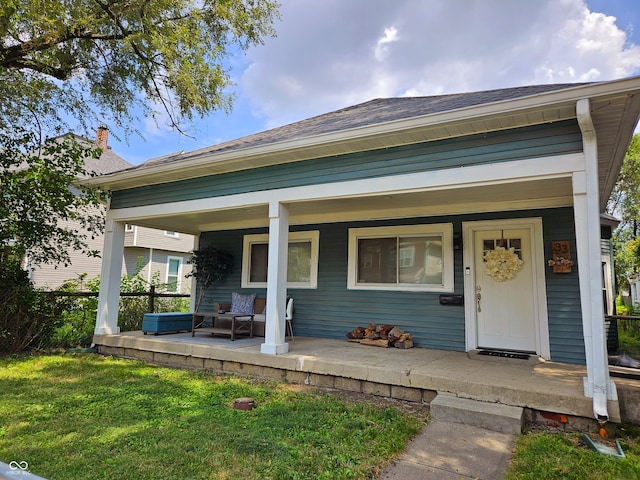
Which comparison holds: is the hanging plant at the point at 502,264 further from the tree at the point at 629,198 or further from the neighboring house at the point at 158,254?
the tree at the point at 629,198

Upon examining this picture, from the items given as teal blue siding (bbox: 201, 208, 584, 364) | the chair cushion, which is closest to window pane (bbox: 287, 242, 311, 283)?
teal blue siding (bbox: 201, 208, 584, 364)

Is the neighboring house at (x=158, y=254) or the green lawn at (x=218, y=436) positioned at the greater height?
the neighboring house at (x=158, y=254)

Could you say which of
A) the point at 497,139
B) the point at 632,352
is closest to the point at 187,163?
the point at 497,139

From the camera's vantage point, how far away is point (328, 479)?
2.37 meters

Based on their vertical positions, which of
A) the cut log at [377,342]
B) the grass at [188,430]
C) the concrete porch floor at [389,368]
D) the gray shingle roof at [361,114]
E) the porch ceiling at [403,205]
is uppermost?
the gray shingle roof at [361,114]

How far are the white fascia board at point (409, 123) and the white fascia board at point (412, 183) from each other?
1.62ft

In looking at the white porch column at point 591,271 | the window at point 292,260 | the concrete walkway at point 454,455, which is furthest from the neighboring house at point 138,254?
the white porch column at point 591,271

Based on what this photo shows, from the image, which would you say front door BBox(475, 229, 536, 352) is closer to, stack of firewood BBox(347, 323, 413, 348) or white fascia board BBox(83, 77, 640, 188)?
stack of firewood BBox(347, 323, 413, 348)

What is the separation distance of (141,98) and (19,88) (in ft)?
5.90

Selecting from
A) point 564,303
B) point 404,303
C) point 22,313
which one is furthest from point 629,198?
point 22,313

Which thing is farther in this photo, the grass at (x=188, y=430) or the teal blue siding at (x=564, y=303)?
the teal blue siding at (x=564, y=303)

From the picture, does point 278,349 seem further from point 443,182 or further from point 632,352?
point 632,352

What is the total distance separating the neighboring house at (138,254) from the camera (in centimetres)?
1408

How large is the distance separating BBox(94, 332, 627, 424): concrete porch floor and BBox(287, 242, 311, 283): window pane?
4.25 feet
